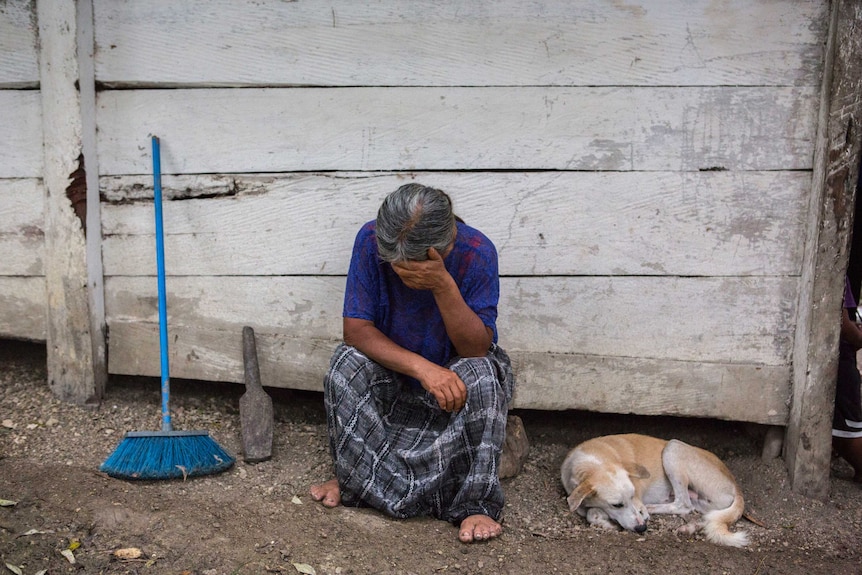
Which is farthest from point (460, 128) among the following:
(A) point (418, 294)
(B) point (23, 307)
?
(B) point (23, 307)

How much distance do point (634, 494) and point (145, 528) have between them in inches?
70.7

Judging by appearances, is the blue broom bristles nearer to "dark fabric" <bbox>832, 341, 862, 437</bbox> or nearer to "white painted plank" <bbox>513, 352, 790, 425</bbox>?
"white painted plank" <bbox>513, 352, 790, 425</bbox>

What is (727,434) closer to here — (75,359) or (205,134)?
(205,134)

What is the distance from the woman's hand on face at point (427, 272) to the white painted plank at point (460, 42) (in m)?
0.90

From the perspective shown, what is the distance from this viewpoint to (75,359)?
3465 mm

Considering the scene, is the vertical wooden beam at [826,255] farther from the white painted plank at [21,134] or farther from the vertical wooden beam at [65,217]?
the white painted plank at [21,134]

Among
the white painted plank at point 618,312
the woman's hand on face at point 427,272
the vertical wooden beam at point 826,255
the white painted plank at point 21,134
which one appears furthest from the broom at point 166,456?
the vertical wooden beam at point 826,255

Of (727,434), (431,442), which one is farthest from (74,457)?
(727,434)

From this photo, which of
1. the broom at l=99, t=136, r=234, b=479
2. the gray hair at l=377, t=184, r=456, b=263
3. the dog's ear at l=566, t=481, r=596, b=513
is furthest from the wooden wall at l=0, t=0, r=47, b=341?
the dog's ear at l=566, t=481, r=596, b=513

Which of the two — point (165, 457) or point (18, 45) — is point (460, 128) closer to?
point (165, 457)

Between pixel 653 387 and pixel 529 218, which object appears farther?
pixel 653 387

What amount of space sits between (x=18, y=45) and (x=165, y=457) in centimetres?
180

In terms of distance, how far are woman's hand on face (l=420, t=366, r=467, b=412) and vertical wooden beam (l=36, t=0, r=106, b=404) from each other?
1.62 meters

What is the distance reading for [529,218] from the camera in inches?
127
